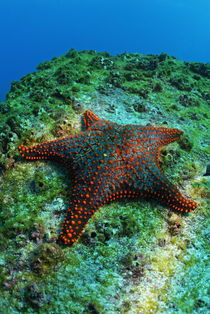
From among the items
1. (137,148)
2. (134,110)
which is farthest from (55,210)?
(134,110)

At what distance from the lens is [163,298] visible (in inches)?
224

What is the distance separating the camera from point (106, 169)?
21.9ft

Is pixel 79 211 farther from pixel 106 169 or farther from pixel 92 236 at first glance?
pixel 106 169

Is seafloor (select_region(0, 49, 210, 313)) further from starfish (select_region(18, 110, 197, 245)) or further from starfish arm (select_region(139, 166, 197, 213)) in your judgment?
starfish (select_region(18, 110, 197, 245))

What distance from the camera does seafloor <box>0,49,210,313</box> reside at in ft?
17.9

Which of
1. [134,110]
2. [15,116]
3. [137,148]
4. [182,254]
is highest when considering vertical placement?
[134,110]

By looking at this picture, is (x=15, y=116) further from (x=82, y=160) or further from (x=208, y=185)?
(x=208, y=185)

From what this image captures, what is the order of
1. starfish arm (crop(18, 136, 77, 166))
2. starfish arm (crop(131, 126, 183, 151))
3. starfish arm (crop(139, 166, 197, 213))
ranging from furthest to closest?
starfish arm (crop(131, 126, 183, 151)) < starfish arm (crop(18, 136, 77, 166)) < starfish arm (crop(139, 166, 197, 213))

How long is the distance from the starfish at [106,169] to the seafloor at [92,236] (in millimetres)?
424

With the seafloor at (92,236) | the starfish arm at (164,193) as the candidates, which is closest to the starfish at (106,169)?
the starfish arm at (164,193)

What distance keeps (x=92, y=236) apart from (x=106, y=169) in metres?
1.76

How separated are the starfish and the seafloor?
1.39ft

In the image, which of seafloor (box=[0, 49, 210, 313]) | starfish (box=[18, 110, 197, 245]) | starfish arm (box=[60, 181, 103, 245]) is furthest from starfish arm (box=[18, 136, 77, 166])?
starfish arm (box=[60, 181, 103, 245])

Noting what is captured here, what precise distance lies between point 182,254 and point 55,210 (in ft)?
11.8
